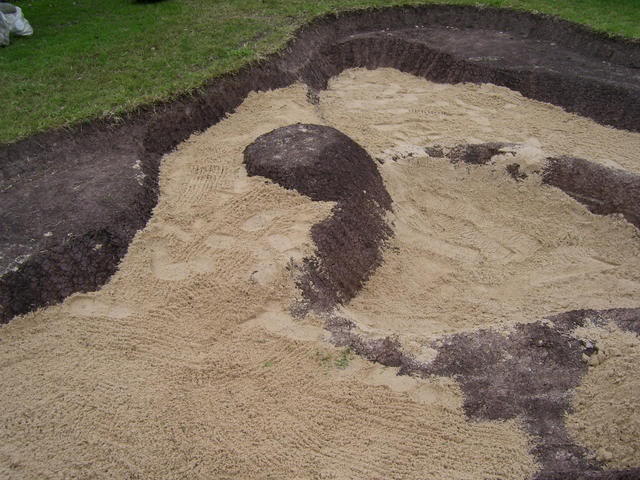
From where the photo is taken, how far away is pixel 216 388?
12.8 ft

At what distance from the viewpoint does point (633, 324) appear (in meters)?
4.02

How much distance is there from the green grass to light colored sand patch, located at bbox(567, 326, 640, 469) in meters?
6.00

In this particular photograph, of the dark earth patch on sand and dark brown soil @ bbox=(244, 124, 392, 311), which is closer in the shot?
the dark earth patch on sand

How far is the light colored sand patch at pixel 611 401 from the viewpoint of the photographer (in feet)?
10.5

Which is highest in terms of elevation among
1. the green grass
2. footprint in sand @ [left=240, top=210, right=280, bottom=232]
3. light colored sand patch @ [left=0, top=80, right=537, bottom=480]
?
the green grass

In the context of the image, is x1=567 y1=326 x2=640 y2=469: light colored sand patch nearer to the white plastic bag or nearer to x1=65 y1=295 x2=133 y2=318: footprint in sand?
x1=65 y1=295 x2=133 y2=318: footprint in sand

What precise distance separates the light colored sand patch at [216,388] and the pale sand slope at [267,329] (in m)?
0.01

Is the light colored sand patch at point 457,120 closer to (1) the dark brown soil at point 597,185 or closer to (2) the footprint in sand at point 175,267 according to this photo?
(1) the dark brown soil at point 597,185

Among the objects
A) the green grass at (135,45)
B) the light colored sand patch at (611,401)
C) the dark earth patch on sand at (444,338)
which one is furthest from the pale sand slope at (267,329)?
the green grass at (135,45)

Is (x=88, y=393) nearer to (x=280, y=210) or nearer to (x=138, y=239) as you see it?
(x=138, y=239)

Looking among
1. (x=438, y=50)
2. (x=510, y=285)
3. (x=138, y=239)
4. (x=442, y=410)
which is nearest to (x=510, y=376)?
(x=442, y=410)

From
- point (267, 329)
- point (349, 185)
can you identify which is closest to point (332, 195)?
point (349, 185)

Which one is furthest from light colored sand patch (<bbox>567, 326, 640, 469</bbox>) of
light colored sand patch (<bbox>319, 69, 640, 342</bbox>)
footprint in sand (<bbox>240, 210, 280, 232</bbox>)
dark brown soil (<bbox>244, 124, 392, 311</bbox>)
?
footprint in sand (<bbox>240, 210, 280, 232</bbox>)

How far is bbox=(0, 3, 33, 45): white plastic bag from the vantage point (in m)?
8.91
